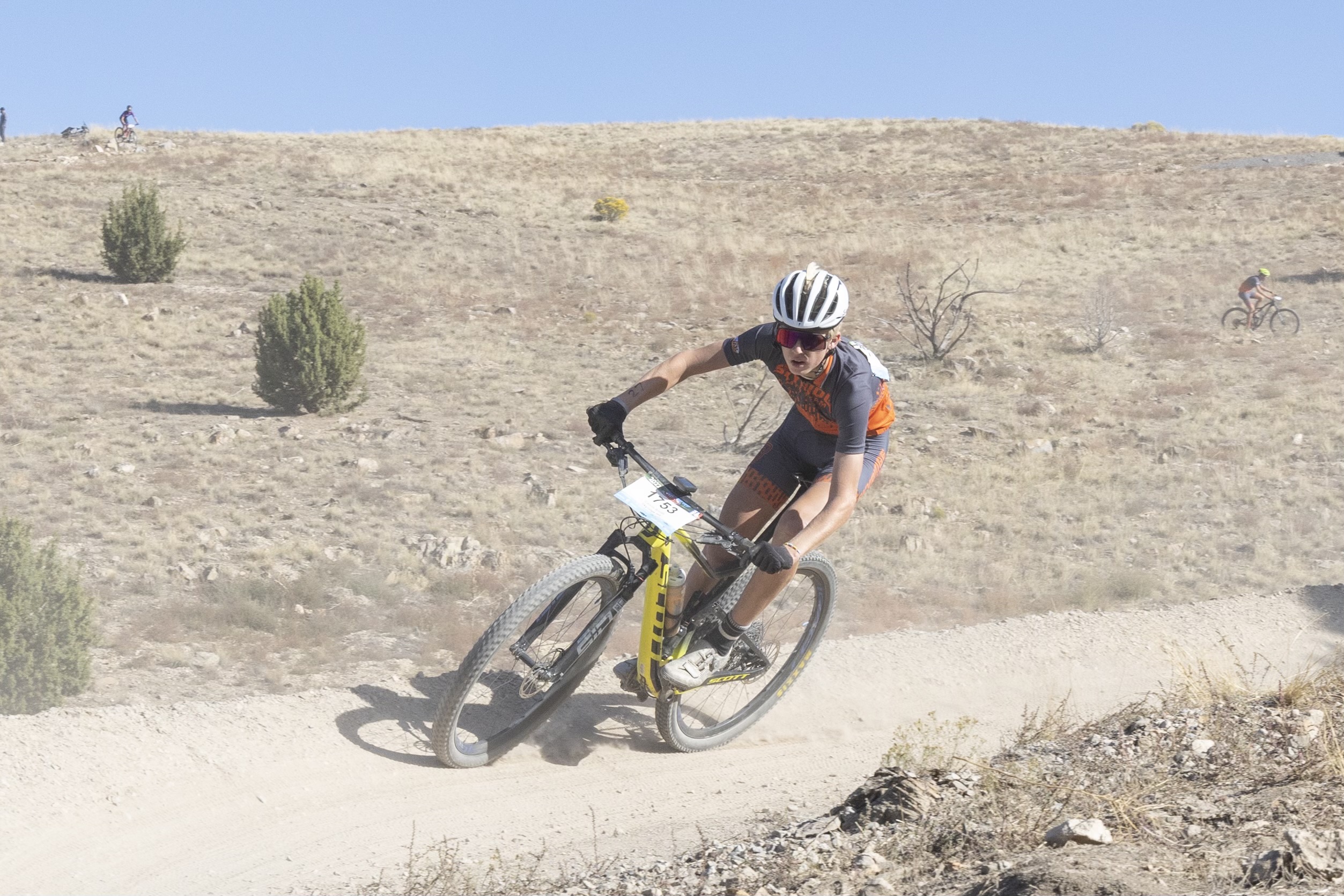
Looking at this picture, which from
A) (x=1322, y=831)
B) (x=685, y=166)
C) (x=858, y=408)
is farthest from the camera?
(x=685, y=166)

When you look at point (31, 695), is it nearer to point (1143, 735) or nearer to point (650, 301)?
point (1143, 735)

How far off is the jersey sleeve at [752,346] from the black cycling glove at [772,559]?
3.59 ft

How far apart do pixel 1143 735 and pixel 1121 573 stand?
4.62 meters

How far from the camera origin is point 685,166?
45906mm

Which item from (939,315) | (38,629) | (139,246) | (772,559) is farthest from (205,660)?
(139,246)

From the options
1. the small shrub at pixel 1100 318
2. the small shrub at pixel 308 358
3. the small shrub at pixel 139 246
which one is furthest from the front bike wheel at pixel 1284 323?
the small shrub at pixel 139 246

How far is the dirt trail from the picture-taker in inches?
166

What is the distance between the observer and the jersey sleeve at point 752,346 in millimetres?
5176

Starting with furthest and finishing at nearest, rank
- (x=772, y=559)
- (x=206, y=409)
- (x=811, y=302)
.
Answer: (x=206, y=409), (x=811, y=302), (x=772, y=559)

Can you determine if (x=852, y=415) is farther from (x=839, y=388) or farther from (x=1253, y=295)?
(x=1253, y=295)

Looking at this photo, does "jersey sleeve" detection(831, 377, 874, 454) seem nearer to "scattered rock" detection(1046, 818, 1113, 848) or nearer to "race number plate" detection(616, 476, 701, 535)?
"race number plate" detection(616, 476, 701, 535)

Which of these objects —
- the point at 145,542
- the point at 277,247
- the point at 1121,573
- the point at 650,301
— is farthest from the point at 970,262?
the point at 145,542

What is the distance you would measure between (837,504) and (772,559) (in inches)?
18.8

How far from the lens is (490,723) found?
529 centimetres
